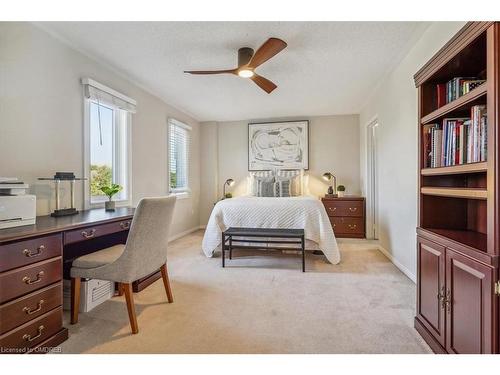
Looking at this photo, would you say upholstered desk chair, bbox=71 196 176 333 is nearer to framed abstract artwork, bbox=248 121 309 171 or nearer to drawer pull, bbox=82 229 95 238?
drawer pull, bbox=82 229 95 238

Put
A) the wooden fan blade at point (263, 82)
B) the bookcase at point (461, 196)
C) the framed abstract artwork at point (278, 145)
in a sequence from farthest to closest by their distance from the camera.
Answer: the framed abstract artwork at point (278, 145), the wooden fan blade at point (263, 82), the bookcase at point (461, 196)

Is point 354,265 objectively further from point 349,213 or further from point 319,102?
point 319,102

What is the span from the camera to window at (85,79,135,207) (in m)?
2.83

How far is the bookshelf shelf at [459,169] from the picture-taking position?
119cm

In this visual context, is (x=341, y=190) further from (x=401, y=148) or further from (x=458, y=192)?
(x=458, y=192)

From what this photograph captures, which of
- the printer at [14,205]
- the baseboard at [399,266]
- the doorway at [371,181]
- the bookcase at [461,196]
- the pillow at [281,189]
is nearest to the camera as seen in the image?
the bookcase at [461,196]

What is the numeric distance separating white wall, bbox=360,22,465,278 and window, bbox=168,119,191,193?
3.44 metres

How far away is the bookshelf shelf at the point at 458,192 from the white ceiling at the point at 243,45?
63.9 inches

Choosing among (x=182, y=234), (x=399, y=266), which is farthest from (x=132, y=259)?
(x=182, y=234)

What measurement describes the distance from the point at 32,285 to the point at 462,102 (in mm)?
2580

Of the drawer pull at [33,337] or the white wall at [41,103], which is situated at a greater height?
the white wall at [41,103]

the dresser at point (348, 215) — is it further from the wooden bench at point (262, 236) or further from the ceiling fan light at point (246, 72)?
the ceiling fan light at point (246, 72)

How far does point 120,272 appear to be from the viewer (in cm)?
178

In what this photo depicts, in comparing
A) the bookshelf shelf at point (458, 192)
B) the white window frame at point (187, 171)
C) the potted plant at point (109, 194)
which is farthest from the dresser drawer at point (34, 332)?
the white window frame at point (187, 171)
